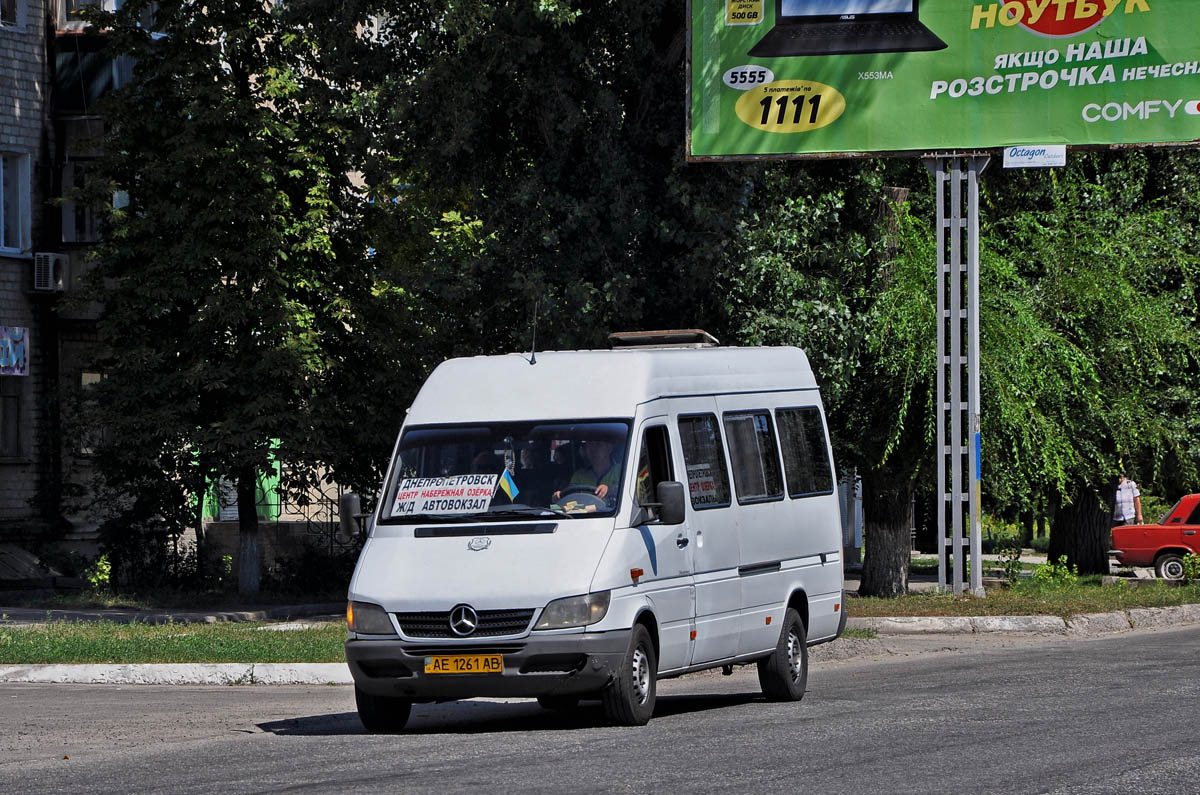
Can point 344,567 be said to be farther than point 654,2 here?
Yes

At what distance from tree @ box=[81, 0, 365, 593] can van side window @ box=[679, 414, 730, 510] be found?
15026mm

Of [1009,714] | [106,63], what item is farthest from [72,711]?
[106,63]

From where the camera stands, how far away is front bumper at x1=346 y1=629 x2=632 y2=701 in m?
11.4

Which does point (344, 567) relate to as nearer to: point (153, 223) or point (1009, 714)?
point (153, 223)

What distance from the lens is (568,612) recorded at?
11422 mm

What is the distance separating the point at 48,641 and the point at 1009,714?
970cm

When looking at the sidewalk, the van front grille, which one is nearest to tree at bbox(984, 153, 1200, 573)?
the sidewalk

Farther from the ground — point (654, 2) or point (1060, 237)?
point (654, 2)

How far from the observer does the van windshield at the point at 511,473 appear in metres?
12.1

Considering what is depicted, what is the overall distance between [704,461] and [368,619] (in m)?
2.80

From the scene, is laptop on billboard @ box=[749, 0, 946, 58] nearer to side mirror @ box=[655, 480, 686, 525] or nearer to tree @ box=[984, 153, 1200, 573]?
tree @ box=[984, 153, 1200, 573]

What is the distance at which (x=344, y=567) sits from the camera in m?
31.1

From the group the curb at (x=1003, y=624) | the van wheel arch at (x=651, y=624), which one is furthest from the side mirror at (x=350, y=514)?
the curb at (x=1003, y=624)

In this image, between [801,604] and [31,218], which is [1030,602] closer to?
[801,604]
